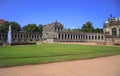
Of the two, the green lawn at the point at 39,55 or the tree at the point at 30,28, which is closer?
the green lawn at the point at 39,55

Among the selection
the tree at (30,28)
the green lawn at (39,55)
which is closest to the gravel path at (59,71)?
the green lawn at (39,55)

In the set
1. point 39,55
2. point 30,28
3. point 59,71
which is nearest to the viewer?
point 59,71

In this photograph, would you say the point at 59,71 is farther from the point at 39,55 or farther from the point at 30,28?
the point at 30,28

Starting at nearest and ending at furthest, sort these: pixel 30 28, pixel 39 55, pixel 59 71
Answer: pixel 59 71
pixel 39 55
pixel 30 28

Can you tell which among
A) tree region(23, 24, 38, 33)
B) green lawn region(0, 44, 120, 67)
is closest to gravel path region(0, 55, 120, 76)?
green lawn region(0, 44, 120, 67)

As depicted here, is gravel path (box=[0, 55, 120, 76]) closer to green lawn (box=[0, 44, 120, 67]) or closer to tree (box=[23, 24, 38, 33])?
green lawn (box=[0, 44, 120, 67])

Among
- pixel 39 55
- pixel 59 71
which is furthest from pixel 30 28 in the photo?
pixel 59 71

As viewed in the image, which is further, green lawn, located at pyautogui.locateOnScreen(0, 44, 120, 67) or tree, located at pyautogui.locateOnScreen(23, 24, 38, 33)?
tree, located at pyautogui.locateOnScreen(23, 24, 38, 33)

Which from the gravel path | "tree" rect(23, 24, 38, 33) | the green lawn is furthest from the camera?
"tree" rect(23, 24, 38, 33)

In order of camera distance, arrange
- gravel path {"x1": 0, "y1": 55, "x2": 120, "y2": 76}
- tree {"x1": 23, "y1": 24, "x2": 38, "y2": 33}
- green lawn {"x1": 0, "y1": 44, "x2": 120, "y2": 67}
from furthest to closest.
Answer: tree {"x1": 23, "y1": 24, "x2": 38, "y2": 33}, green lawn {"x1": 0, "y1": 44, "x2": 120, "y2": 67}, gravel path {"x1": 0, "y1": 55, "x2": 120, "y2": 76}

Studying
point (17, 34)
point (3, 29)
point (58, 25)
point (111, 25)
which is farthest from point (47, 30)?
point (3, 29)

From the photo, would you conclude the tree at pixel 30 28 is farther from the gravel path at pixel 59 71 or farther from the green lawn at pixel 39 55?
the gravel path at pixel 59 71

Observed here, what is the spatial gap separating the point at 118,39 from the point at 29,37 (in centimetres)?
4206

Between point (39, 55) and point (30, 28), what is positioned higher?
point (30, 28)
